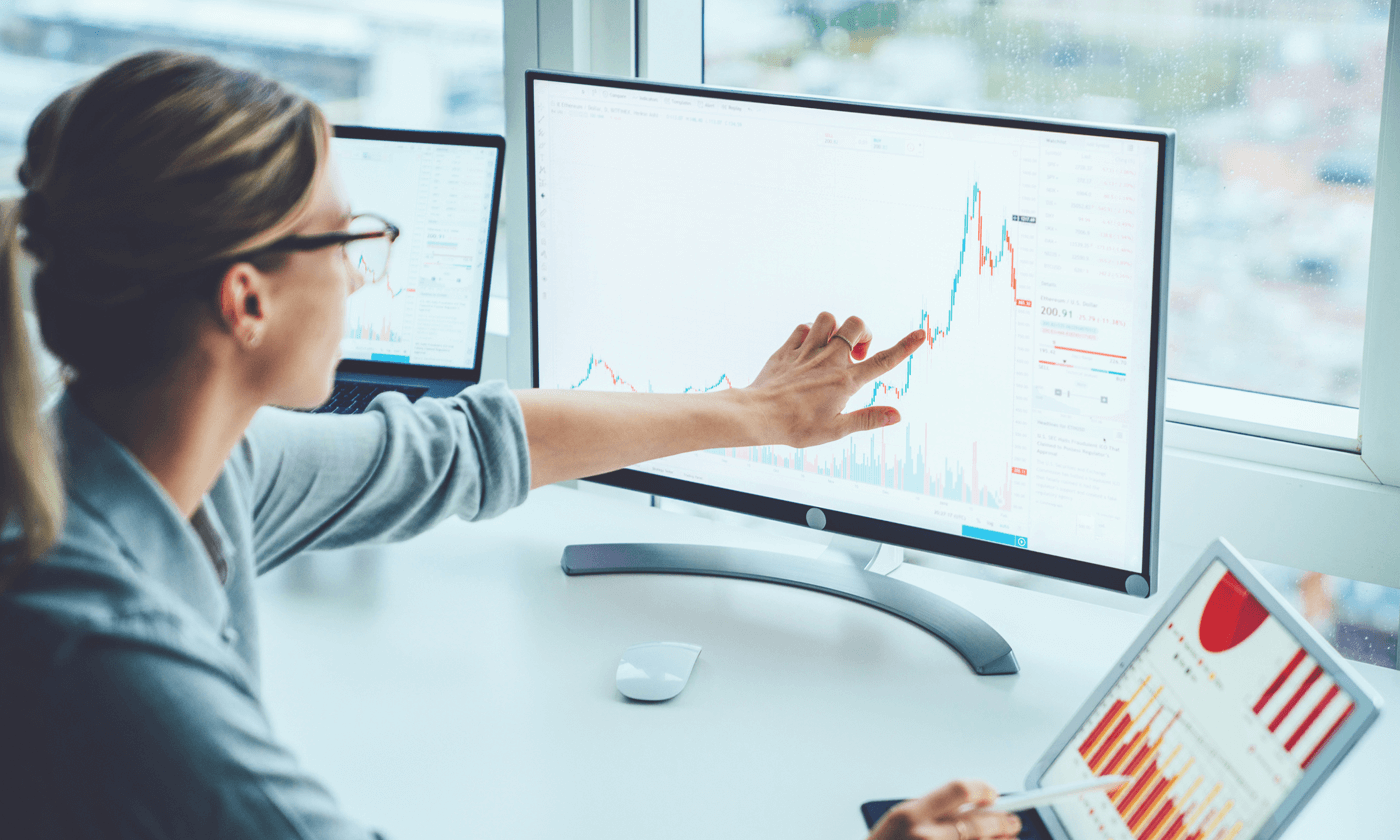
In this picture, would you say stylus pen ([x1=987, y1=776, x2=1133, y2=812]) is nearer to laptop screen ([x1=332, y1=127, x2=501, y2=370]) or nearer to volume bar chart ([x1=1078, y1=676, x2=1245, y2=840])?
volume bar chart ([x1=1078, y1=676, x2=1245, y2=840])

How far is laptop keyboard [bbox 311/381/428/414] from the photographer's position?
4.47ft

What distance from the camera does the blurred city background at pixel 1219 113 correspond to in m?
1.12

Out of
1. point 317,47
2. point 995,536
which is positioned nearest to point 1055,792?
point 995,536

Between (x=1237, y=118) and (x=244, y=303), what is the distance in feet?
3.20

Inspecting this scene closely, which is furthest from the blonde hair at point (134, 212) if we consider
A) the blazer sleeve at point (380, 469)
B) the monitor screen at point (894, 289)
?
the monitor screen at point (894, 289)

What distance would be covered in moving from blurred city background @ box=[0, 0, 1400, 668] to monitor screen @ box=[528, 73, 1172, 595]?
268mm

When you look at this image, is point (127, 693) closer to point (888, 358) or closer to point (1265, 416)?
point (888, 358)

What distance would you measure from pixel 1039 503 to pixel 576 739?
453 mm

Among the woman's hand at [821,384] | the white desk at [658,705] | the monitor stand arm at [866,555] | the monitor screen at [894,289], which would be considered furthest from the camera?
the monitor stand arm at [866,555]

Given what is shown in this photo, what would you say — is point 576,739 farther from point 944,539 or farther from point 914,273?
point 914,273

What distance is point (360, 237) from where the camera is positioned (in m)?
0.78

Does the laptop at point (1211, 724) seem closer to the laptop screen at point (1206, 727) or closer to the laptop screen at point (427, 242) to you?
the laptop screen at point (1206, 727)

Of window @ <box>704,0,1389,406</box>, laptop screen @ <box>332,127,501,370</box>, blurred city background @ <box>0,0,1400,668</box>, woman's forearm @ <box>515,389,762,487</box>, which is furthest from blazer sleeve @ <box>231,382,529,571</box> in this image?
window @ <box>704,0,1389,406</box>

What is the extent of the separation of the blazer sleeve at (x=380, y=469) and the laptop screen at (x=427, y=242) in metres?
0.36
